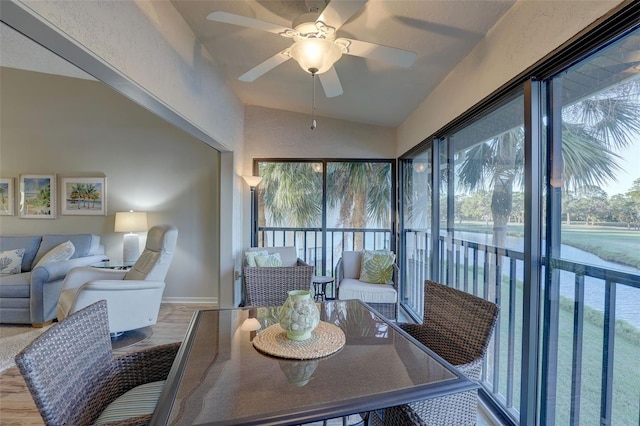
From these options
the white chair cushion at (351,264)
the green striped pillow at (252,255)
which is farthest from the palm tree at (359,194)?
the green striped pillow at (252,255)

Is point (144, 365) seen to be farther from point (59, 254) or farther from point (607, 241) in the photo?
point (59, 254)

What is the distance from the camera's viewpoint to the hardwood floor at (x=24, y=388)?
6.26ft

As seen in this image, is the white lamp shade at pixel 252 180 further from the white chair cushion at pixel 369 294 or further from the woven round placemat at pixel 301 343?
the woven round placemat at pixel 301 343

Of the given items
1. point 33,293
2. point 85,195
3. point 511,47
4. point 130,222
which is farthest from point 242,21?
point 85,195

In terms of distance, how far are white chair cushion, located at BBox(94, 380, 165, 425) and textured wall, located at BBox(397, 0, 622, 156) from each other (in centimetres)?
229

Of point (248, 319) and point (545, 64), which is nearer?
point (545, 64)

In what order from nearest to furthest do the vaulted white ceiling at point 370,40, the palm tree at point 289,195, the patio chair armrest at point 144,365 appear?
the patio chair armrest at point 144,365 < the vaulted white ceiling at point 370,40 < the palm tree at point 289,195

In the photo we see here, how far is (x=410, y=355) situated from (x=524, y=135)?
1.35 meters

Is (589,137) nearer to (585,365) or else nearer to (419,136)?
(585,365)

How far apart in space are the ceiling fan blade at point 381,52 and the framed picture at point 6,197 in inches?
211

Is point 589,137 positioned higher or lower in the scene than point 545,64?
lower

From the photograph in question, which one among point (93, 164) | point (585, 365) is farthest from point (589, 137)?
point (93, 164)

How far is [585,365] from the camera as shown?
1.35m

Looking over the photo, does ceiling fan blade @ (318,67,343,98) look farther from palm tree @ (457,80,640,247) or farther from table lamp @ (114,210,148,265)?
table lamp @ (114,210,148,265)
